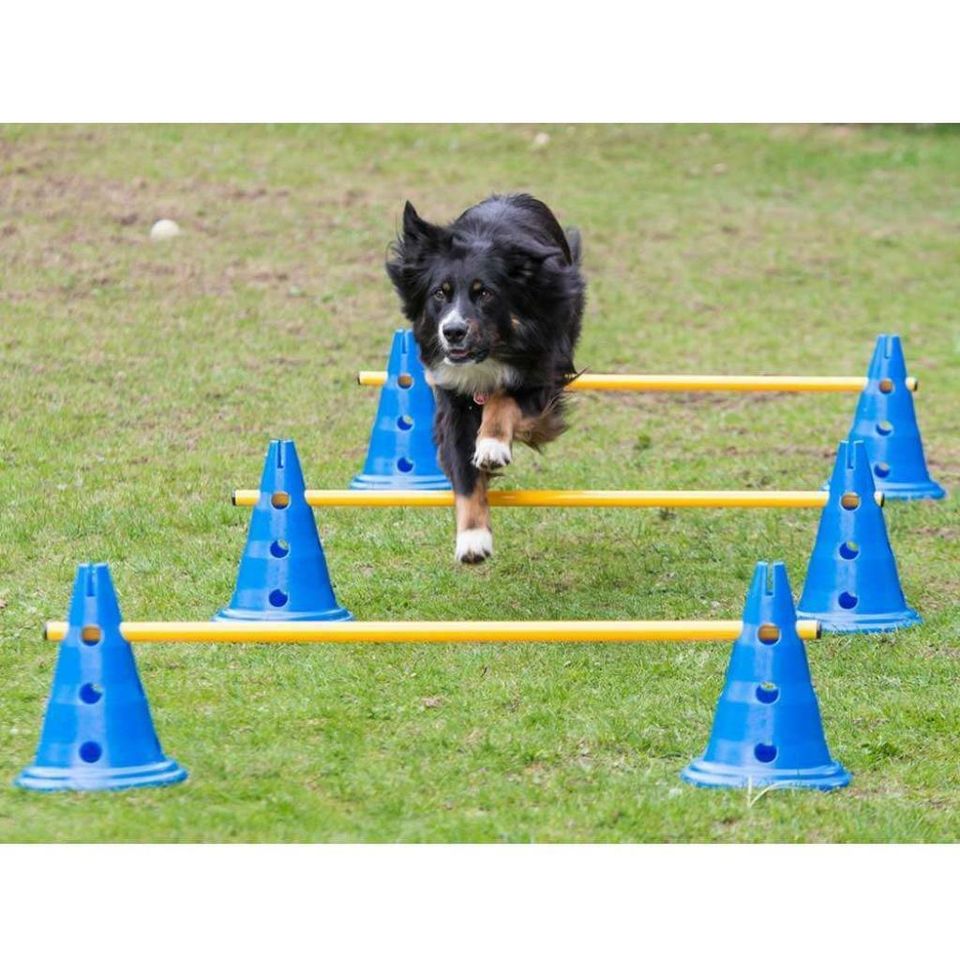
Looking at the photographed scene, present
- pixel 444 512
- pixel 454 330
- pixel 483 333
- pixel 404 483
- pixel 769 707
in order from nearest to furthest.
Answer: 1. pixel 769 707
2. pixel 454 330
3. pixel 483 333
4. pixel 444 512
5. pixel 404 483

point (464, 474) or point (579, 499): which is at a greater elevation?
point (464, 474)

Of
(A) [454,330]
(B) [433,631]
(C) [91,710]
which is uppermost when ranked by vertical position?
(A) [454,330]

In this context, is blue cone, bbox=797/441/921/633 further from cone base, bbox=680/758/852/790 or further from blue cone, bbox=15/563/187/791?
blue cone, bbox=15/563/187/791

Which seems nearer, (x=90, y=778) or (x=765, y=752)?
(x=90, y=778)

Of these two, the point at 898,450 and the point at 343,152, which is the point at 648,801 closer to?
the point at 898,450

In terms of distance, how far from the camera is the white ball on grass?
554 inches

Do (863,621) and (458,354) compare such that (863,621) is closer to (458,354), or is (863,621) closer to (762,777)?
(762,777)

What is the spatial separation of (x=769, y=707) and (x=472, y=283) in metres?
2.34

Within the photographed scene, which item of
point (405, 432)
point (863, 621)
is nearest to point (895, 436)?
point (863, 621)

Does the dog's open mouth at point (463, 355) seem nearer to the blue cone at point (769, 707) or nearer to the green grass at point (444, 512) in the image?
the green grass at point (444, 512)

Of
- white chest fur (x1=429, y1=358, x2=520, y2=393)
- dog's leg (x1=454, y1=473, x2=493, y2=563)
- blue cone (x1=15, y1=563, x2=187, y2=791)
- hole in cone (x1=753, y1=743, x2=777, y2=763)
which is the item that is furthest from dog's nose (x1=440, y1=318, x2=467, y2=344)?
hole in cone (x1=753, y1=743, x2=777, y2=763)

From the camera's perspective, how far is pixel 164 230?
14.1 meters

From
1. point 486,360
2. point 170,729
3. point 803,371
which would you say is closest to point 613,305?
point 803,371

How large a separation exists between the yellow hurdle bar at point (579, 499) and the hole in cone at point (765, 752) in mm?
1537
